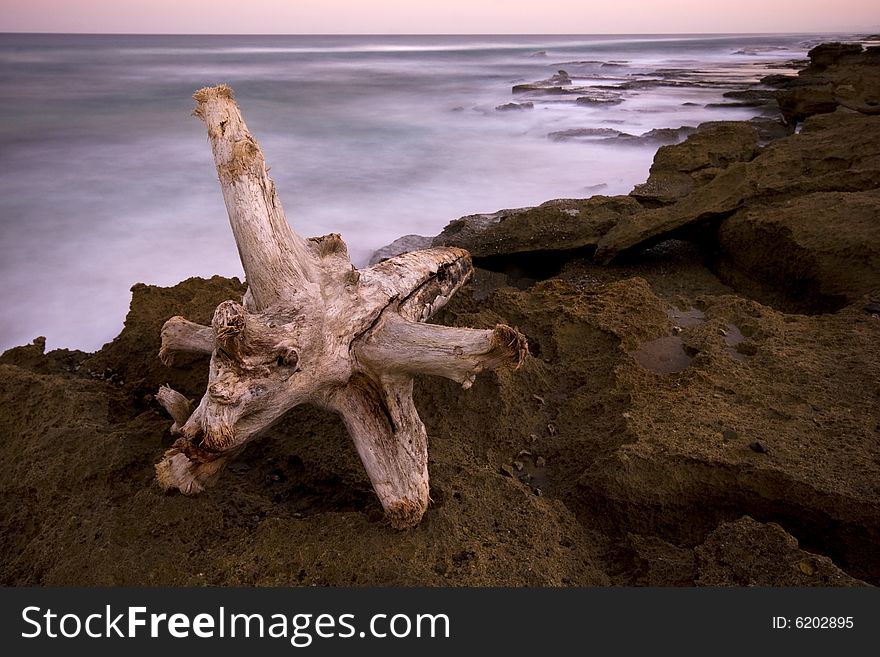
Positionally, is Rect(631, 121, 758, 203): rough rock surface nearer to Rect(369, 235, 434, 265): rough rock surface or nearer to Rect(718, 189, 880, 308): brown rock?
Rect(718, 189, 880, 308): brown rock

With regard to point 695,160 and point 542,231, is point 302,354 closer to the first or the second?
point 542,231

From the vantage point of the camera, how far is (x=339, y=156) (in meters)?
10.4

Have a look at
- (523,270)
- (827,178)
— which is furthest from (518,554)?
(827,178)

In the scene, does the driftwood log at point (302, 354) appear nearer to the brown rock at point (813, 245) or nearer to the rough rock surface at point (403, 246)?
the brown rock at point (813, 245)

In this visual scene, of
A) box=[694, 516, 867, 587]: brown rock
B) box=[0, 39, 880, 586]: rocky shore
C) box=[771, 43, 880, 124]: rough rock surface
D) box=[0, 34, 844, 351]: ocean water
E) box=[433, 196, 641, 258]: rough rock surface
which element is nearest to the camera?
box=[694, 516, 867, 587]: brown rock

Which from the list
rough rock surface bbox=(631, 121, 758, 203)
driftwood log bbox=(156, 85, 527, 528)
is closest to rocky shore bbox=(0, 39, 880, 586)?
driftwood log bbox=(156, 85, 527, 528)

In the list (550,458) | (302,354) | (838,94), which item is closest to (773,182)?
(550,458)

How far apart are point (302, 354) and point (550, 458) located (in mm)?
1253

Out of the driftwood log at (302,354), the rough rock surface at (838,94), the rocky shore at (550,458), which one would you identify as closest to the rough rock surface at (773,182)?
the rocky shore at (550,458)

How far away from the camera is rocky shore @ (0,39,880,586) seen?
2006 millimetres

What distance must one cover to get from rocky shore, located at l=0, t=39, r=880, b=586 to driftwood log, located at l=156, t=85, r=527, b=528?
0.63ft

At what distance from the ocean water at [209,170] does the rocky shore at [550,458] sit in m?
2.35

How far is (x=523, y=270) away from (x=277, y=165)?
19.6 ft

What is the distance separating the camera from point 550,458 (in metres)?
2.69
